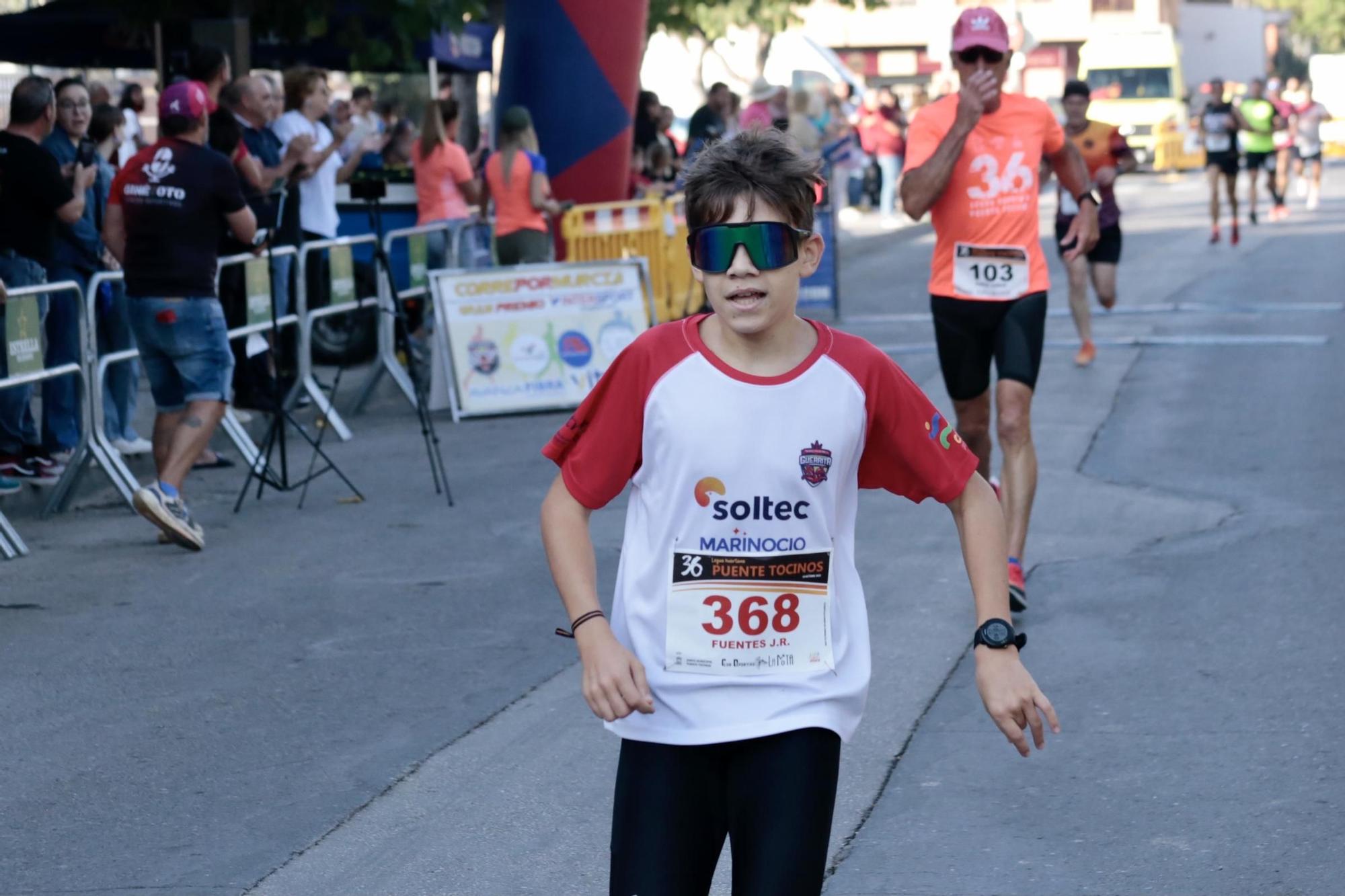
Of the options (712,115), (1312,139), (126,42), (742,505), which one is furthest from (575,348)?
(1312,139)

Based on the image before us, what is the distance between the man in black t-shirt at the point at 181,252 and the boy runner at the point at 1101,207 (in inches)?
247

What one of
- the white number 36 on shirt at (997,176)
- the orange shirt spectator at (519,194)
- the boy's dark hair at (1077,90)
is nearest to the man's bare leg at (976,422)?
the white number 36 on shirt at (997,176)

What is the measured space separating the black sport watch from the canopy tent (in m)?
11.9

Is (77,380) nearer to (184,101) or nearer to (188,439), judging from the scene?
(188,439)

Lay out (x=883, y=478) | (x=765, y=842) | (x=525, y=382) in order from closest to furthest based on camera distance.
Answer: (x=765, y=842)
(x=883, y=478)
(x=525, y=382)

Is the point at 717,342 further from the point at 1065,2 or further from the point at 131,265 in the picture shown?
the point at 1065,2

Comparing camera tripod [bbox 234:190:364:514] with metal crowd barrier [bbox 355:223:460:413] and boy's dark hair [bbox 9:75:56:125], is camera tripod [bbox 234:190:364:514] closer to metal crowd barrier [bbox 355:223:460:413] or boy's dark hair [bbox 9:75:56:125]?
boy's dark hair [bbox 9:75:56:125]

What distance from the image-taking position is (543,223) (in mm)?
13984

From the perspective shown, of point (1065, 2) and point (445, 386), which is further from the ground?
point (1065, 2)

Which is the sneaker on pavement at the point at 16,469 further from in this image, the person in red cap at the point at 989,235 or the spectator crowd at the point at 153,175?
the person in red cap at the point at 989,235

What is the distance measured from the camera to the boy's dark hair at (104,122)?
38.0 feet

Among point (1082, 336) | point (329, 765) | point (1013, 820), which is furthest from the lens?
point (1082, 336)

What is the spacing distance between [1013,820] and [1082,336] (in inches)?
370

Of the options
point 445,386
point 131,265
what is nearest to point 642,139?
point 445,386
